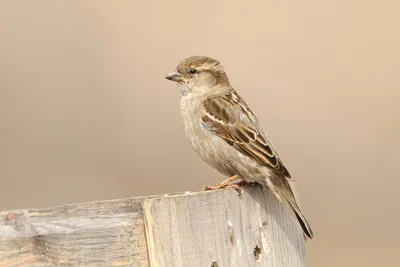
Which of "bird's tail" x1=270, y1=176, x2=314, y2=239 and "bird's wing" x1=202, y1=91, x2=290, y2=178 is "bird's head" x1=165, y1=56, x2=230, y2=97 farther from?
"bird's tail" x1=270, y1=176, x2=314, y2=239

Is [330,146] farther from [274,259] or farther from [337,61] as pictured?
[274,259]

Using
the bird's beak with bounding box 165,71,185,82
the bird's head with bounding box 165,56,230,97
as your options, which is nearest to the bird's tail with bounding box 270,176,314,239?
the bird's head with bounding box 165,56,230,97

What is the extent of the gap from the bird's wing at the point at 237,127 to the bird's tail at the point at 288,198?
272 mm

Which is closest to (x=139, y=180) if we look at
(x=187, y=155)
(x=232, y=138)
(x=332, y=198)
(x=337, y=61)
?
(x=187, y=155)

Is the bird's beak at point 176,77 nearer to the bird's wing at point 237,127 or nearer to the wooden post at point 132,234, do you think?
the bird's wing at point 237,127

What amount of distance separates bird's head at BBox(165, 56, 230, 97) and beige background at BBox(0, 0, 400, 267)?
2288mm

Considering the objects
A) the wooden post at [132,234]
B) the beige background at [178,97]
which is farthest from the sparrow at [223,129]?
the beige background at [178,97]

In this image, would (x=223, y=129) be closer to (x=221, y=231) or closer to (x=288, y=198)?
(x=288, y=198)

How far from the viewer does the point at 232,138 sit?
4.86 metres

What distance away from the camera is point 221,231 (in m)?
3.40

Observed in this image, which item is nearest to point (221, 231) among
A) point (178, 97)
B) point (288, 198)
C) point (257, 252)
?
point (257, 252)

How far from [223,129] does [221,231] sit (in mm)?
1558

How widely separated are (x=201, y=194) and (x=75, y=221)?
1.36 feet

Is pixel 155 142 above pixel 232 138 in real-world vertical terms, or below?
above
